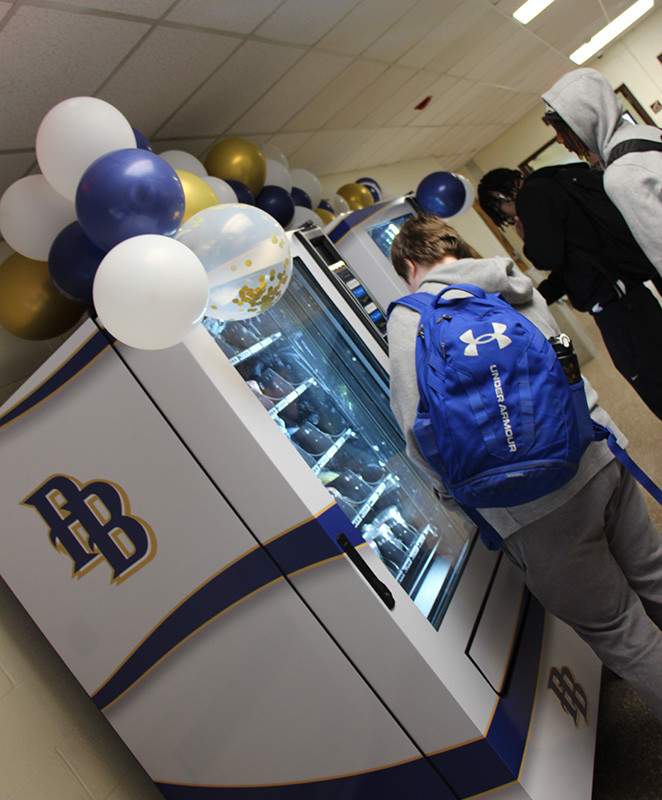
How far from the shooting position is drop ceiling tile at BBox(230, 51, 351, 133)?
10.4 ft

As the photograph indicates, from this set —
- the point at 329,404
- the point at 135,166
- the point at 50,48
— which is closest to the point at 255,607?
the point at 329,404

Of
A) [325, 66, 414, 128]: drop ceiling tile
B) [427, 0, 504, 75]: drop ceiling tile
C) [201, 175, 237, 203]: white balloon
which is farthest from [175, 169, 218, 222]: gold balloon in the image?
[427, 0, 504, 75]: drop ceiling tile

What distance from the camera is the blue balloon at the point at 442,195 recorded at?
3246 mm

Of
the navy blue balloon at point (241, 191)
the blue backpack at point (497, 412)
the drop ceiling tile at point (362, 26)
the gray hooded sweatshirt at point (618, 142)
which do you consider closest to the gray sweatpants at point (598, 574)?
the blue backpack at point (497, 412)

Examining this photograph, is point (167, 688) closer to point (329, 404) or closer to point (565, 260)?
point (329, 404)

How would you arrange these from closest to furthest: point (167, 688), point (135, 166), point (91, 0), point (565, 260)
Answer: point (135, 166) < point (167, 688) < point (91, 0) < point (565, 260)

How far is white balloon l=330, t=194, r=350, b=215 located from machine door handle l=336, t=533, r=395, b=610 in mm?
2902

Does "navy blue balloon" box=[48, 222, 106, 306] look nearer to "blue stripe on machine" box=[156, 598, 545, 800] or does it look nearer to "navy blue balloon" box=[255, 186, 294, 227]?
"navy blue balloon" box=[255, 186, 294, 227]

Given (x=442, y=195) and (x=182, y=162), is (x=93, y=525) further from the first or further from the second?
(x=442, y=195)

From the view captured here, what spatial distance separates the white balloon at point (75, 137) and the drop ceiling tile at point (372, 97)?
277 cm

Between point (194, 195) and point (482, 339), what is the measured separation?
1074mm

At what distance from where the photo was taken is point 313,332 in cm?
217

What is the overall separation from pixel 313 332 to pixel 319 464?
51 cm

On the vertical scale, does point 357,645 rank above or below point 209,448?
below
